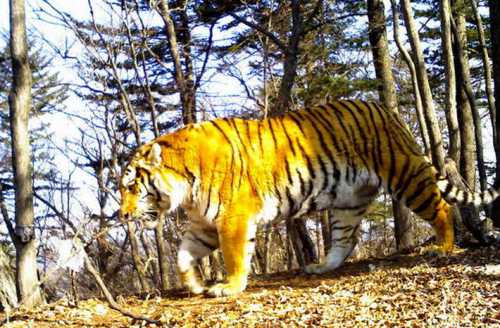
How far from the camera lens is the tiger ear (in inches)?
219

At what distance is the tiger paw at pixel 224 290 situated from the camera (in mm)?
5277

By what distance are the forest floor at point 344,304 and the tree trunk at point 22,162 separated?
594 millimetres

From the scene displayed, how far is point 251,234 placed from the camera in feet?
18.0

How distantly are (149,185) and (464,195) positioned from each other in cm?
331

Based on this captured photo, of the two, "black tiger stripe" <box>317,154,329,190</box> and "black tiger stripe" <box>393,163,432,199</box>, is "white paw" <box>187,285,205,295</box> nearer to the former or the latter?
"black tiger stripe" <box>317,154,329,190</box>

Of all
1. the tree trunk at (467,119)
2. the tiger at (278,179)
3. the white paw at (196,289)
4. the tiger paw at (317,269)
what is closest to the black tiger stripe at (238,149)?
the tiger at (278,179)

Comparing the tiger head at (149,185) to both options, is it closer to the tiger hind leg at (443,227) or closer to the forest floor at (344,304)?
the forest floor at (344,304)

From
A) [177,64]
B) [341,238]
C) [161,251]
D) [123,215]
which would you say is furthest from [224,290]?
[177,64]

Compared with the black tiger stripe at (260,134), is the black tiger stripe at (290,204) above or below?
below

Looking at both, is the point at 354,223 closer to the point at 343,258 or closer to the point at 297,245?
the point at 343,258

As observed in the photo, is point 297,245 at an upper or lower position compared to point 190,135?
lower

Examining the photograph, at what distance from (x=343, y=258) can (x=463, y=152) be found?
4928 millimetres

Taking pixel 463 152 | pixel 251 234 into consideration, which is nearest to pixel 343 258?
pixel 251 234

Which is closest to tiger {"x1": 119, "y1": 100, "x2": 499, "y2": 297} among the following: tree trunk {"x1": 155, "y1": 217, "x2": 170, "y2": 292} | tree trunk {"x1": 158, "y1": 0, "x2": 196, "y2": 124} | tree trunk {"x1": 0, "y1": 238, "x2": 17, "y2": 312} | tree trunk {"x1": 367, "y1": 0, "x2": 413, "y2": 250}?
tree trunk {"x1": 0, "y1": 238, "x2": 17, "y2": 312}
